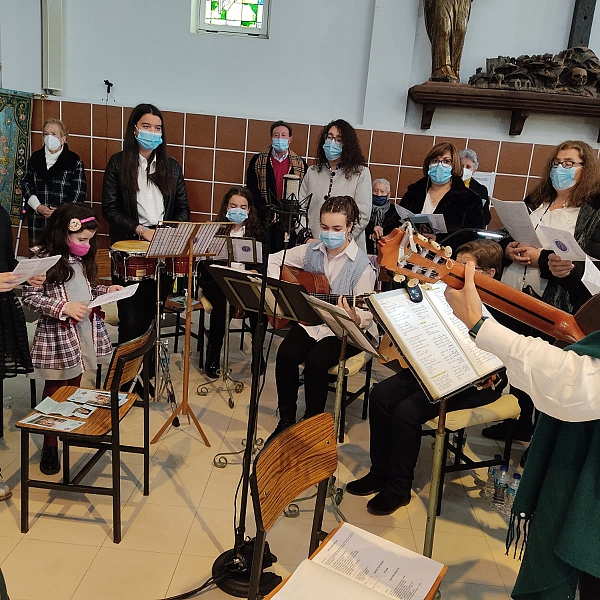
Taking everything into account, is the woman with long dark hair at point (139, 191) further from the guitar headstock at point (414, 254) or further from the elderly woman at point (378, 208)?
the guitar headstock at point (414, 254)

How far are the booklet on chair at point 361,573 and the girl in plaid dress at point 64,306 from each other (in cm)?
164

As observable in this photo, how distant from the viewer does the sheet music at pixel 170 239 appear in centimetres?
262

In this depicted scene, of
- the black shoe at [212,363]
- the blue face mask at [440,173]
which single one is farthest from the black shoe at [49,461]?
the blue face mask at [440,173]

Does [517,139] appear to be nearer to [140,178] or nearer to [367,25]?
[367,25]

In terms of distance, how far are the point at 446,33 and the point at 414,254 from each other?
400 cm

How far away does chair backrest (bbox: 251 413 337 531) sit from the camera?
1.39 metres

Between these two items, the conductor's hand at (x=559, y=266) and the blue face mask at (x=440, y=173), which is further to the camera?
the blue face mask at (x=440, y=173)

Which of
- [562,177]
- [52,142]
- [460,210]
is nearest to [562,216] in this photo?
[562,177]

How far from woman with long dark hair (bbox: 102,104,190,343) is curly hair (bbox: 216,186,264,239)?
371mm

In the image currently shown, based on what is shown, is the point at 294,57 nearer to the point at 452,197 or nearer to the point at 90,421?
the point at 452,197

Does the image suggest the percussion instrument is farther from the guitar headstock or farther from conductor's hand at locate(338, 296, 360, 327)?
the guitar headstock

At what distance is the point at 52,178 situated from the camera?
4.75 metres

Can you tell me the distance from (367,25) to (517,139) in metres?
1.72

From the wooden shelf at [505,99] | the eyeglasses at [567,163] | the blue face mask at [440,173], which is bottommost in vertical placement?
the blue face mask at [440,173]
